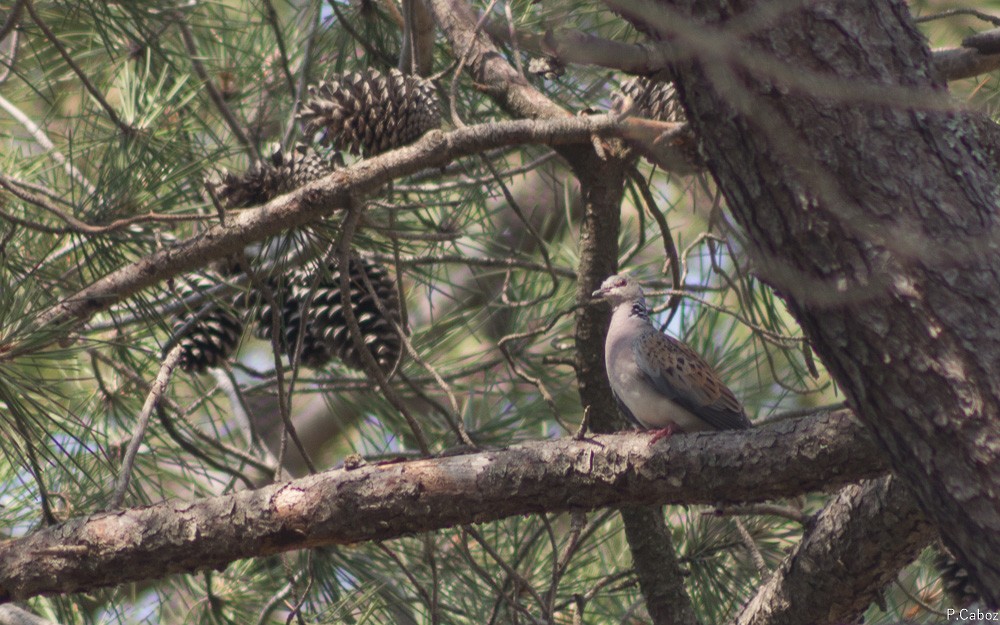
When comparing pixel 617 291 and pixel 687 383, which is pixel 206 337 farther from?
pixel 687 383

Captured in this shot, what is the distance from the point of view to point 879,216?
1.24 meters

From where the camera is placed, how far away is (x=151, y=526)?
1707 mm

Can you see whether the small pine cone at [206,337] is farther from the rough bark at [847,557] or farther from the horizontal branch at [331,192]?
the rough bark at [847,557]

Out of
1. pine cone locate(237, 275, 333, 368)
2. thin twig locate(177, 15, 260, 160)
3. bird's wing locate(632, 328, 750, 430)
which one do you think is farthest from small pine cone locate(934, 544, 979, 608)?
thin twig locate(177, 15, 260, 160)

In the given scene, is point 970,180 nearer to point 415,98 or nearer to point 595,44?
point 595,44

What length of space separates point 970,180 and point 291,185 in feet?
4.52

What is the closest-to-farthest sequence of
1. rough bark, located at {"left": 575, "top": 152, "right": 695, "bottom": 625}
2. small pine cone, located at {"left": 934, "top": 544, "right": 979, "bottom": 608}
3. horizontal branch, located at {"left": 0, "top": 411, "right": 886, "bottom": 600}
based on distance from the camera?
horizontal branch, located at {"left": 0, "top": 411, "right": 886, "bottom": 600}, rough bark, located at {"left": 575, "top": 152, "right": 695, "bottom": 625}, small pine cone, located at {"left": 934, "top": 544, "right": 979, "bottom": 608}

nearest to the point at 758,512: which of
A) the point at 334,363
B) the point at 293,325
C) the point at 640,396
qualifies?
the point at 640,396

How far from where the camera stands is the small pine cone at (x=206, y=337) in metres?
2.59

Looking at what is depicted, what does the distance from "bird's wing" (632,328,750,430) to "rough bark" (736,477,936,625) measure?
0.52 metres

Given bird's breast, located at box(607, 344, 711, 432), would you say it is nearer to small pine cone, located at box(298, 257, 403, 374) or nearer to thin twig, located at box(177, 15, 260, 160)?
small pine cone, located at box(298, 257, 403, 374)

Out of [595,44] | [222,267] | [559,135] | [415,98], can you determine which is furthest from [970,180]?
[222,267]

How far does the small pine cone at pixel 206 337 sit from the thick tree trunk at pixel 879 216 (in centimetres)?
162

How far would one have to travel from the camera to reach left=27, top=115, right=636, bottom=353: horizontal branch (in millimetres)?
1844
